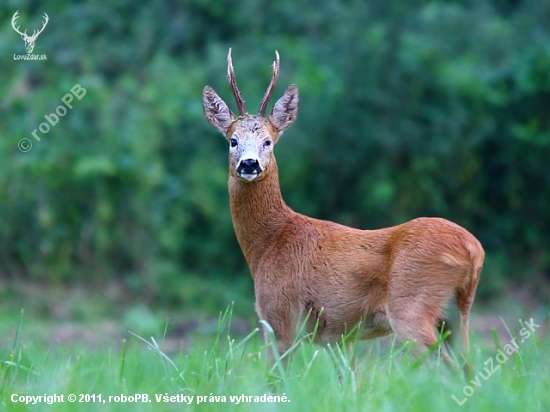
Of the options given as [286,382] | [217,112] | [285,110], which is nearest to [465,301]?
[286,382]

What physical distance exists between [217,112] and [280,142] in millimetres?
6285

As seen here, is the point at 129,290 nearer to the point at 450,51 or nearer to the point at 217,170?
the point at 217,170

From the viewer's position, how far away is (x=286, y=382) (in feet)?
13.2

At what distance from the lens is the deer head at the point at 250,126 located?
211 inches

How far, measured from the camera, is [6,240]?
1139 cm

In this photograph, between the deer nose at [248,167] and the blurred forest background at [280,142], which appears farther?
the blurred forest background at [280,142]

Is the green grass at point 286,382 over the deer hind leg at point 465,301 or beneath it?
beneath

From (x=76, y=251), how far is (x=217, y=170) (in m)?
2.27

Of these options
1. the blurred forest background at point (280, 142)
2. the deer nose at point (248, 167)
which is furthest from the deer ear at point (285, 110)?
the blurred forest background at point (280, 142)

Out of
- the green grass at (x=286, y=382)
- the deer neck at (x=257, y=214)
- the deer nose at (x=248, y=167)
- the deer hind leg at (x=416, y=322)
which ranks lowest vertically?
the green grass at (x=286, y=382)

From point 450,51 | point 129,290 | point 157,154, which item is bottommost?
point 129,290

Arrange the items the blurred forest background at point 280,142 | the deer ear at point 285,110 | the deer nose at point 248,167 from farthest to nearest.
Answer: the blurred forest background at point 280,142, the deer ear at point 285,110, the deer nose at point 248,167

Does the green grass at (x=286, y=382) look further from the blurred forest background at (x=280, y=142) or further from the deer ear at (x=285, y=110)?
the blurred forest background at (x=280, y=142)

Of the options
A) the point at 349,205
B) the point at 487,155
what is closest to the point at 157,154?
the point at 349,205
